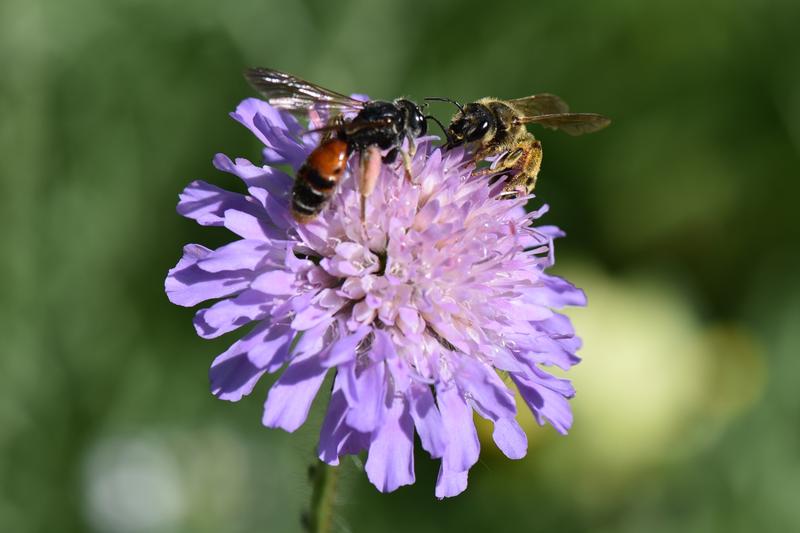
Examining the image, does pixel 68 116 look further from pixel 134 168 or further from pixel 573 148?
pixel 573 148

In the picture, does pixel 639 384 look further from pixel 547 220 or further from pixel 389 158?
pixel 389 158

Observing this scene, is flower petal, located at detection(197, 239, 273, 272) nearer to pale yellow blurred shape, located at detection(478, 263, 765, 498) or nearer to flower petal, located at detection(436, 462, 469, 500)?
flower petal, located at detection(436, 462, 469, 500)

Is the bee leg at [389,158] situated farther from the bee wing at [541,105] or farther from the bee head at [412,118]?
the bee wing at [541,105]

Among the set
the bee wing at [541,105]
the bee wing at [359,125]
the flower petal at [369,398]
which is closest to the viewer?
the flower petal at [369,398]

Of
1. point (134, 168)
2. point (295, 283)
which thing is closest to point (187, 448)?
point (134, 168)

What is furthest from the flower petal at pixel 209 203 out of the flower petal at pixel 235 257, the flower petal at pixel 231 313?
the flower petal at pixel 231 313

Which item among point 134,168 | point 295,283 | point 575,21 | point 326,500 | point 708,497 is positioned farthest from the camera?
point 575,21

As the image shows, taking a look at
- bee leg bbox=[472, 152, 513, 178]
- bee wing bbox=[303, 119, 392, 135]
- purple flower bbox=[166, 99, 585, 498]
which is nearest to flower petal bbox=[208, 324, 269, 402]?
purple flower bbox=[166, 99, 585, 498]
